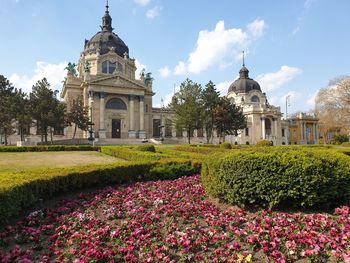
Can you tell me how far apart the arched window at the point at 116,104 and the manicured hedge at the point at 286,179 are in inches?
1906

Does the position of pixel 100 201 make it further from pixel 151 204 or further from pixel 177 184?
pixel 177 184

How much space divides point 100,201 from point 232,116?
40.1 m

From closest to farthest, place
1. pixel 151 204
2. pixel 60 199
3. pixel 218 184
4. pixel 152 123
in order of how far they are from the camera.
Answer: pixel 218 184, pixel 151 204, pixel 60 199, pixel 152 123

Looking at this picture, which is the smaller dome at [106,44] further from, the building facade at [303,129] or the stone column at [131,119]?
the building facade at [303,129]

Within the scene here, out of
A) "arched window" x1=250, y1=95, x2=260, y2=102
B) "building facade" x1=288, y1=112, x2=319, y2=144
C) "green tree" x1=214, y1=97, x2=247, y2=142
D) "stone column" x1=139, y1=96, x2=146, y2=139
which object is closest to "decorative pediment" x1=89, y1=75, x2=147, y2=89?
"stone column" x1=139, y1=96, x2=146, y2=139

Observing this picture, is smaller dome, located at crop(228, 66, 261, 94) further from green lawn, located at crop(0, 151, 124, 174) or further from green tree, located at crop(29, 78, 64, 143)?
green lawn, located at crop(0, 151, 124, 174)

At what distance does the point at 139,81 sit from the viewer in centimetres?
5644

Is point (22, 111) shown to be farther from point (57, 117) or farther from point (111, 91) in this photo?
point (111, 91)

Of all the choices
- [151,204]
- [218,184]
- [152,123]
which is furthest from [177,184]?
[152,123]

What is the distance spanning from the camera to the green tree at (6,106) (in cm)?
4006

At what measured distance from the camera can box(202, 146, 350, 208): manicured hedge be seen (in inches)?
261

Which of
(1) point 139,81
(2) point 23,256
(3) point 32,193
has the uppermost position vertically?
(1) point 139,81

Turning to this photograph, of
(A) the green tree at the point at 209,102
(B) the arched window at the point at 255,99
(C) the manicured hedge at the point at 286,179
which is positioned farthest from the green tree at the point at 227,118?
(C) the manicured hedge at the point at 286,179

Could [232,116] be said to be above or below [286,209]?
above
